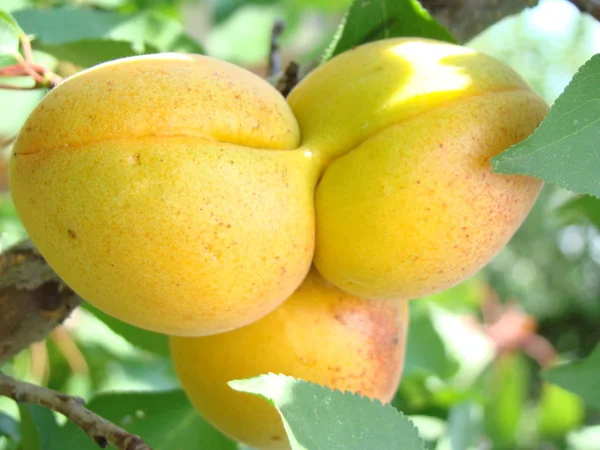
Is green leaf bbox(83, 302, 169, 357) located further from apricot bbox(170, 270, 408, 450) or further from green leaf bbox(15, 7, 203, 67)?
green leaf bbox(15, 7, 203, 67)

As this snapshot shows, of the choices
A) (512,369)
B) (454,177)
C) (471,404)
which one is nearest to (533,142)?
(454,177)

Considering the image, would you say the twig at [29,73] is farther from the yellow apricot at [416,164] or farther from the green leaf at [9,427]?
the green leaf at [9,427]


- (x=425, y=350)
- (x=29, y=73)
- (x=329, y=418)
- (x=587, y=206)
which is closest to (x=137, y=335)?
(x=29, y=73)

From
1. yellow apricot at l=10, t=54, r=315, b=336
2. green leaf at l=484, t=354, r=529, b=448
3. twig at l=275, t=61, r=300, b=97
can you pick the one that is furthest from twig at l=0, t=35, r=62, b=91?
green leaf at l=484, t=354, r=529, b=448

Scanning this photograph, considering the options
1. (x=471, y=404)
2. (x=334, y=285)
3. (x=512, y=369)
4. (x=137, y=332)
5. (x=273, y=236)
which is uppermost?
(x=273, y=236)

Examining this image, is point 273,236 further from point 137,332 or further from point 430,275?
point 137,332
